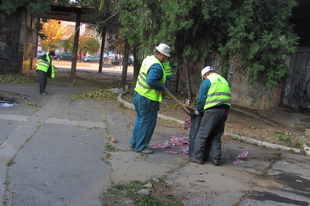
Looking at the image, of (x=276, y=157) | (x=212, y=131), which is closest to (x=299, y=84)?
(x=276, y=157)

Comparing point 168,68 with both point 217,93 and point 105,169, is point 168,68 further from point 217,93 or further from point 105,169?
point 105,169

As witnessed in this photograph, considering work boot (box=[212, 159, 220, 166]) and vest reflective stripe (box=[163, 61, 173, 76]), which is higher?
vest reflective stripe (box=[163, 61, 173, 76])

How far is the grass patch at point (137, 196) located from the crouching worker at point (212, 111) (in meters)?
1.39

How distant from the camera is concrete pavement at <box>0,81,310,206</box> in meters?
4.25

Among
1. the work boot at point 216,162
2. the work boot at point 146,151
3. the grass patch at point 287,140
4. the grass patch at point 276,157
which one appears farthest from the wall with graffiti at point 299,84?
the work boot at point 146,151

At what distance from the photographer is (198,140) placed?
19.0ft

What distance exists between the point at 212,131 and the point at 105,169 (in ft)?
6.33

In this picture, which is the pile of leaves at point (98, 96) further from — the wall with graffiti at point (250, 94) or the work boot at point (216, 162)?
the work boot at point (216, 162)

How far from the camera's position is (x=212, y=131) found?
579cm

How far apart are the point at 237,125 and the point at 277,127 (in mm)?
1392

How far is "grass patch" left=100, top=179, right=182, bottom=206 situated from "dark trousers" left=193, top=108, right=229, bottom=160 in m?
1.35

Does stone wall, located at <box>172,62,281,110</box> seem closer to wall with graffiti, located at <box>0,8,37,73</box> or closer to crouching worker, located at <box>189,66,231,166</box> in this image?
crouching worker, located at <box>189,66,231,166</box>

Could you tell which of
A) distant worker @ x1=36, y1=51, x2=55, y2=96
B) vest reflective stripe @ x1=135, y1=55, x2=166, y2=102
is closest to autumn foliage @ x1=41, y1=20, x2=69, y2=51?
distant worker @ x1=36, y1=51, x2=55, y2=96

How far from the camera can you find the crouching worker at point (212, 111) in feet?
18.5
